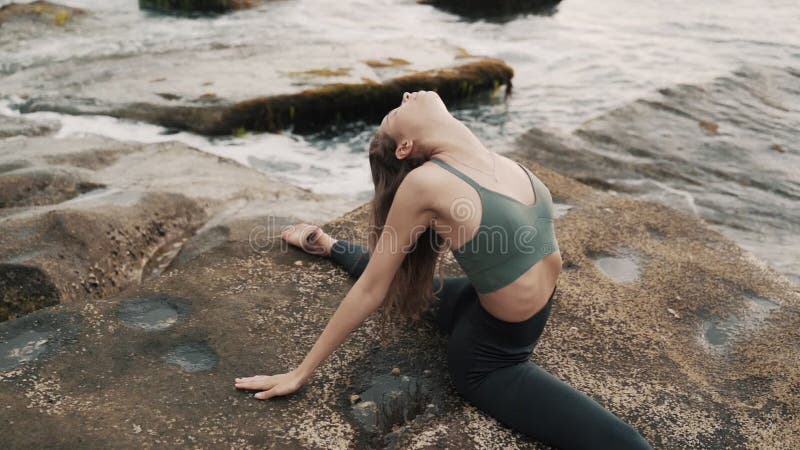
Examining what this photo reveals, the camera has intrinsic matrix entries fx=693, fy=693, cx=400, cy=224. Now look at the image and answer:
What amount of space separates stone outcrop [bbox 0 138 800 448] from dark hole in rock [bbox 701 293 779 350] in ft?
0.03

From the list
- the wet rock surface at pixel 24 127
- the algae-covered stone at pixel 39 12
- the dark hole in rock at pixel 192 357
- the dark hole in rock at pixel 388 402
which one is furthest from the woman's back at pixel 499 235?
the algae-covered stone at pixel 39 12

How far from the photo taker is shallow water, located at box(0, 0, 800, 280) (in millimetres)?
7383

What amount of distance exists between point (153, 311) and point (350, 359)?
3.45 ft

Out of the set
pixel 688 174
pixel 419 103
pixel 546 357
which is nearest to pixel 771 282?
pixel 546 357

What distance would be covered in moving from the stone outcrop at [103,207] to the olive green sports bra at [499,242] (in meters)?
2.37

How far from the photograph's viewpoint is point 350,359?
3.23 metres

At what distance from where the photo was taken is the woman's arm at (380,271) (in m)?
2.79

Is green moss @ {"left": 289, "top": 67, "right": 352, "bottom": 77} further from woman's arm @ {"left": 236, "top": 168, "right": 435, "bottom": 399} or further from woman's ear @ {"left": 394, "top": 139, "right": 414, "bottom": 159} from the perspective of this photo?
woman's arm @ {"left": 236, "top": 168, "right": 435, "bottom": 399}

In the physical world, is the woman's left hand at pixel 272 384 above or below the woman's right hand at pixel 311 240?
below

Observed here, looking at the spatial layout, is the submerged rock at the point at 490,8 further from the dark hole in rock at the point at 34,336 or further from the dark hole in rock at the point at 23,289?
the dark hole in rock at the point at 34,336

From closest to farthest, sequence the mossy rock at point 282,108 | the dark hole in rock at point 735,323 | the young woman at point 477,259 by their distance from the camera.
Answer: the young woman at point 477,259 → the dark hole in rock at point 735,323 → the mossy rock at point 282,108

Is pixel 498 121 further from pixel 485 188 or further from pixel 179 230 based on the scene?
pixel 485 188

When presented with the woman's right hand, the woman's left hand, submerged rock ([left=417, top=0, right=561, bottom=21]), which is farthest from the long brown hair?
submerged rock ([left=417, top=0, right=561, bottom=21])

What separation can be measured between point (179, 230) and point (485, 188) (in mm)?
2921
